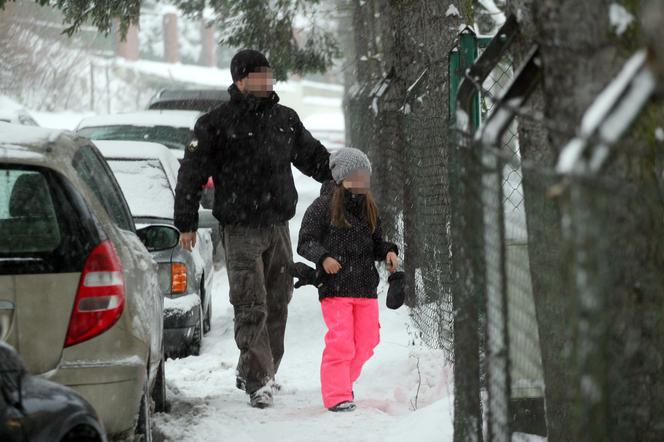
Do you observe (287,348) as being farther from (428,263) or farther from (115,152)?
(115,152)

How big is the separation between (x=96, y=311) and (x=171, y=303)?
358 cm

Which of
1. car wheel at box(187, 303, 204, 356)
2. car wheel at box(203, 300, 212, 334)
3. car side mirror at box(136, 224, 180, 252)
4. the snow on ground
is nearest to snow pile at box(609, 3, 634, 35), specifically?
the snow on ground

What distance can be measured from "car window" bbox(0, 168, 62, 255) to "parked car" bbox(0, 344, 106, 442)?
102 centimetres

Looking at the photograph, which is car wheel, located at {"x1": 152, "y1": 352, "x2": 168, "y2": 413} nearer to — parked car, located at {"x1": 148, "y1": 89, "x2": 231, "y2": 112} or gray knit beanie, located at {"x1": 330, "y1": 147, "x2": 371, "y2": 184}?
gray knit beanie, located at {"x1": 330, "y1": 147, "x2": 371, "y2": 184}

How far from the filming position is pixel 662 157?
147 inches

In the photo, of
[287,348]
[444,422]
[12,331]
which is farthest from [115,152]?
[12,331]

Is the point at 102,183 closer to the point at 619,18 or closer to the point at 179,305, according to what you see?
the point at 179,305

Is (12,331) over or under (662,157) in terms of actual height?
under

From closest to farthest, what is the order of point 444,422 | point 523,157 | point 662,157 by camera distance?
point 662,157 → point 523,157 → point 444,422

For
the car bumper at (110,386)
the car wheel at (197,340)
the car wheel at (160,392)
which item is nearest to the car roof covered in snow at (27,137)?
the car bumper at (110,386)

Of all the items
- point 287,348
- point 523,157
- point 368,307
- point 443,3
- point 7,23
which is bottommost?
point 287,348

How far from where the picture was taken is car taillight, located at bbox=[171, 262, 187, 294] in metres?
8.16

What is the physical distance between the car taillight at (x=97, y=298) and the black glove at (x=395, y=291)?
2.48m

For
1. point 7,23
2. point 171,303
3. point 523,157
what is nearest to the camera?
point 523,157
